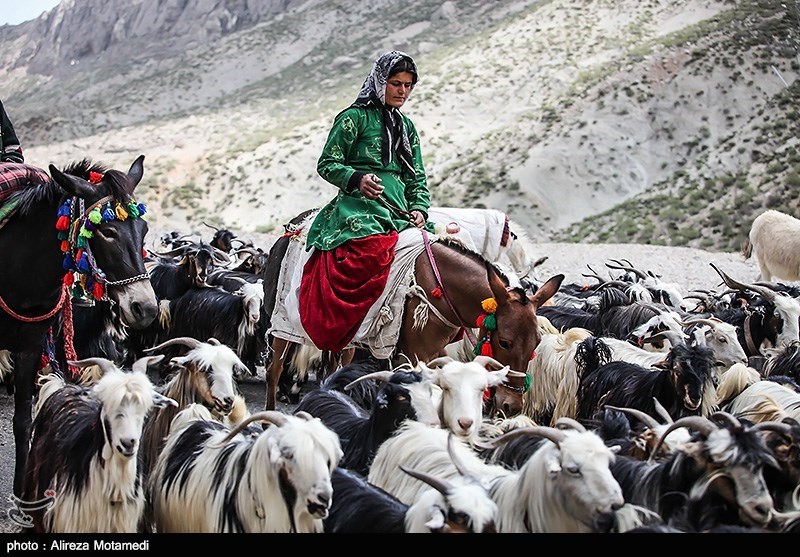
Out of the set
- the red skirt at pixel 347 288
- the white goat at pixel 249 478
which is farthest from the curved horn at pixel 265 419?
the red skirt at pixel 347 288

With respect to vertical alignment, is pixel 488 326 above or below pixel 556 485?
below

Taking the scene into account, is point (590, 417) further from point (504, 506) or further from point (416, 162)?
point (504, 506)

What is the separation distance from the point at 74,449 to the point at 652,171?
1009 inches

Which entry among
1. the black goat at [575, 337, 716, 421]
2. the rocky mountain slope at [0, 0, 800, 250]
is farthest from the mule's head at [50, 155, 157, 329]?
the rocky mountain slope at [0, 0, 800, 250]

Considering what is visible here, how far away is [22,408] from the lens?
4.93m

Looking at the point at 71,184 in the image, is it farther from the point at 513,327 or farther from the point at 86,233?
the point at 513,327

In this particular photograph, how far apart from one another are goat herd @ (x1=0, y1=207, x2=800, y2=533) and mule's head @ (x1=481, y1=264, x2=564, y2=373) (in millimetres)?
170

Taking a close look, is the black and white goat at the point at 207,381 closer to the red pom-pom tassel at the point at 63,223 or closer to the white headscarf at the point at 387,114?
the red pom-pom tassel at the point at 63,223

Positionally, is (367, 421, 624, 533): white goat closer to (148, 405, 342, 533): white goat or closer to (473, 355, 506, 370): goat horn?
(148, 405, 342, 533): white goat

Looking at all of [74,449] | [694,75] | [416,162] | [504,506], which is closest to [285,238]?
[416,162]

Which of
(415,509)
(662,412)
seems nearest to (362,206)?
(662,412)

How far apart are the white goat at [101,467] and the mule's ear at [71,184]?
37.0 inches

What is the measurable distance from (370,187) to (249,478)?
2.52 metres

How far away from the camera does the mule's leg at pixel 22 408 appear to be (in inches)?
192
